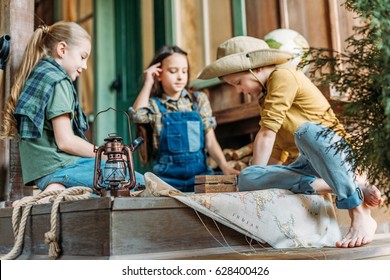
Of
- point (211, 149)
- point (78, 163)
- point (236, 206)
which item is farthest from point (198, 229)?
point (211, 149)

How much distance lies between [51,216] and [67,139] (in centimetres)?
44

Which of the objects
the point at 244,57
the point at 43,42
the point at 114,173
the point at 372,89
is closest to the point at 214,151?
the point at 244,57

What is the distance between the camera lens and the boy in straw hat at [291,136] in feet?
5.64

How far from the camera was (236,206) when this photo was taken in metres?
1.64

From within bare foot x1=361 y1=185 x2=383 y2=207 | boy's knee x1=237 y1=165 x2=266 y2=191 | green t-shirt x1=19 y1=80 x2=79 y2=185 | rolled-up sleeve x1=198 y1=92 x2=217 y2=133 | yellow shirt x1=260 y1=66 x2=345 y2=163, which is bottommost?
bare foot x1=361 y1=185 x2=383 y2=207

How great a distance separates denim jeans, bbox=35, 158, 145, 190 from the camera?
1.95 meters

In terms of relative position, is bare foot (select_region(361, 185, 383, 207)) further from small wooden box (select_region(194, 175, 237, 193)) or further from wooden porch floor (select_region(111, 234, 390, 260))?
small wooden box (select_region(194, 175, 237, 193))

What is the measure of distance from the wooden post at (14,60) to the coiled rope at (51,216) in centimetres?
36

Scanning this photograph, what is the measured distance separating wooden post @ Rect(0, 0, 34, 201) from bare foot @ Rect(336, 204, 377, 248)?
125 centimetres

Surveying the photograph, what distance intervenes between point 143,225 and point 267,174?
64 cm

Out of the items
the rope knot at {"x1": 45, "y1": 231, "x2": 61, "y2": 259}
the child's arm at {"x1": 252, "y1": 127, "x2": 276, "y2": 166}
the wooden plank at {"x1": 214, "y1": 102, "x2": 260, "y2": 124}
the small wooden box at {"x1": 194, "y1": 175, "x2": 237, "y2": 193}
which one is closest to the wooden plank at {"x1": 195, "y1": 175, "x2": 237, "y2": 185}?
the small wooden box at {"x1": 194, "y1": 175, "x2": 237, "y2": 193}

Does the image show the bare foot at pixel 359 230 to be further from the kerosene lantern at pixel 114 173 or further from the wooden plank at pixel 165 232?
the kerosene lantern at pixel 114 173

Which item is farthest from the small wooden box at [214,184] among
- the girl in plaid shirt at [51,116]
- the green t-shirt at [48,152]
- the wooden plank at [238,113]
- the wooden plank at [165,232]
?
the wooden plank at [238,113]
